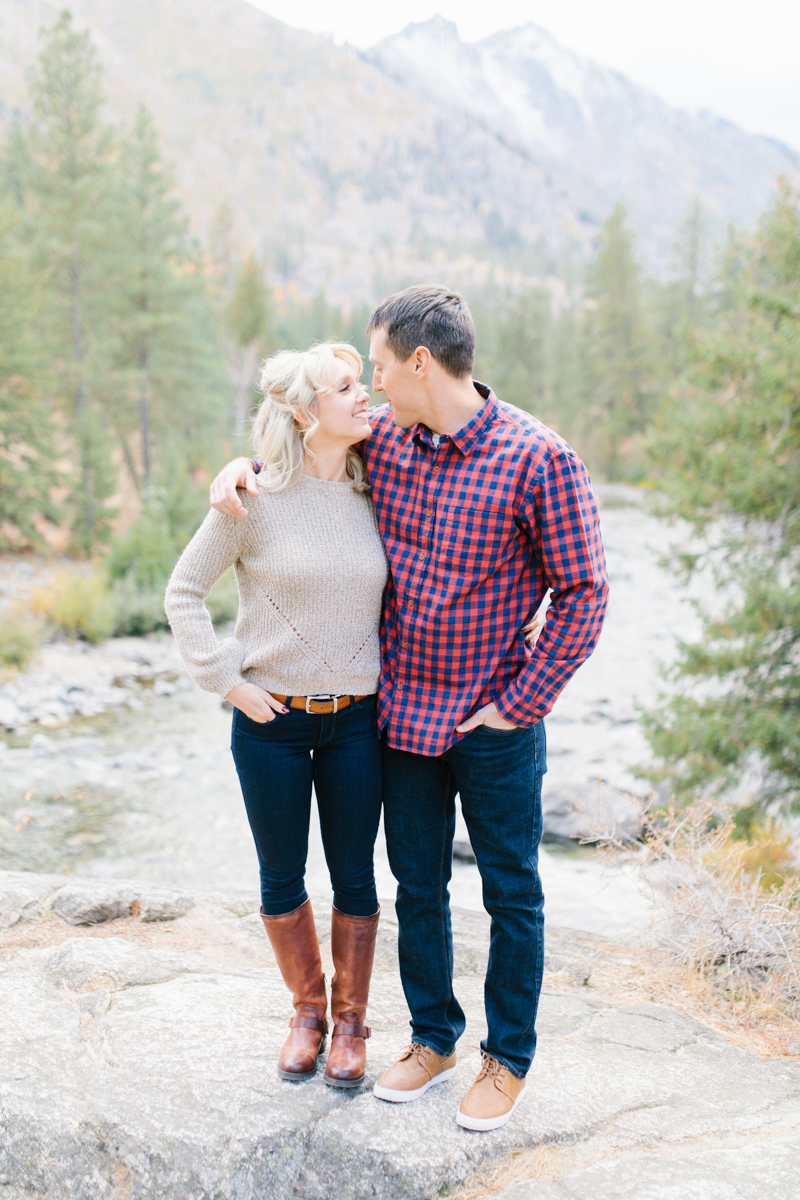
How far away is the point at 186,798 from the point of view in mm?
8195

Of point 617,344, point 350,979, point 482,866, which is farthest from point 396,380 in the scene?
point 617,344

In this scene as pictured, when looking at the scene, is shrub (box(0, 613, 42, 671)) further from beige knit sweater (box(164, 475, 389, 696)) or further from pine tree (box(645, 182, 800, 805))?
beige knit sweater (box(164, 475, 389, 696))

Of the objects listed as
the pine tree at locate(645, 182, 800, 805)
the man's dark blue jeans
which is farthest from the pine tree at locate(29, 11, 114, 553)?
the man's dark blue jeans

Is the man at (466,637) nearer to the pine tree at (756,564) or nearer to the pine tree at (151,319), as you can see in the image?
the pine tree at (756,564)

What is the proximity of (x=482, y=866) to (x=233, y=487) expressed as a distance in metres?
1.23

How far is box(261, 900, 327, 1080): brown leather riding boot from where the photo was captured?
8.04 feet

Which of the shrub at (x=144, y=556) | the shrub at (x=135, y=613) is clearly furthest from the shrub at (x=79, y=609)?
the shrub at (x=144, y=556)

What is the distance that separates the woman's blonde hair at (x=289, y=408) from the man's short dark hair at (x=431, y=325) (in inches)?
7.4

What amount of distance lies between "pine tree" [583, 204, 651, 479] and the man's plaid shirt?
34999mm

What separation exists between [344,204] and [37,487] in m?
182

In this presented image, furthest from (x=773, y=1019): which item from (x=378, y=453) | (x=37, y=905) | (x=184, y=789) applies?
(x=184, y=789)

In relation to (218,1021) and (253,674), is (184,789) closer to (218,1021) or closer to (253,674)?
(218,1021)

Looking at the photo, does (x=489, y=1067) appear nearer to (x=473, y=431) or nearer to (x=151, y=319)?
(x=473, y=431)

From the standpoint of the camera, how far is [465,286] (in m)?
107
